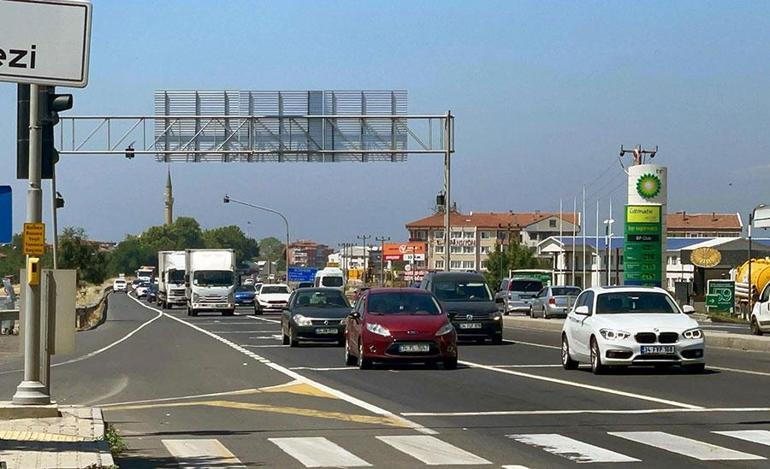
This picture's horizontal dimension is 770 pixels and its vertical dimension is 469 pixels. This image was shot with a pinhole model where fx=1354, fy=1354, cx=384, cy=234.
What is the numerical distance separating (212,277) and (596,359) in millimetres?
47277

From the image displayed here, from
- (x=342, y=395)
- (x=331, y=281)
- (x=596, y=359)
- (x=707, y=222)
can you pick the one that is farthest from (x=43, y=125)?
(x=707, y=222)

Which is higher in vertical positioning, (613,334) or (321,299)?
(321,299)

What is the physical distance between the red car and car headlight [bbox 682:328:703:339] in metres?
4.47

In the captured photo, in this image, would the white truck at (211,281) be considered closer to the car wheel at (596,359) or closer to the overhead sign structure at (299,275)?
the car wheel at (596,359)

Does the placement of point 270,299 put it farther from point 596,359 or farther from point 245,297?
point 596,359

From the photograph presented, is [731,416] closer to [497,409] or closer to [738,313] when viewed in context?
[497,409]

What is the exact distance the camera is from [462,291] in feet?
118

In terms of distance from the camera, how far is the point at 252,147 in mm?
51500

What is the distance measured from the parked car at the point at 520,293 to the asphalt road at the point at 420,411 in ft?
126

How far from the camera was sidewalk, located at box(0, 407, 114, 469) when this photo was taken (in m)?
10.8

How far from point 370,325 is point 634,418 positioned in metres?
9.98

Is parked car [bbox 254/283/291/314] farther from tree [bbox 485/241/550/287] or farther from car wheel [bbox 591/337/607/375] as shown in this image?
tree [bbox 485/241/550/287]

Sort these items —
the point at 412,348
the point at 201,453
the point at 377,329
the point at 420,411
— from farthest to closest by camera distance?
the point at 377,329, the point at 412,348, the point at 420,411, the point at 201,453

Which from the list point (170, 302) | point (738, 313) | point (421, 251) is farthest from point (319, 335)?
point (421, 251)
